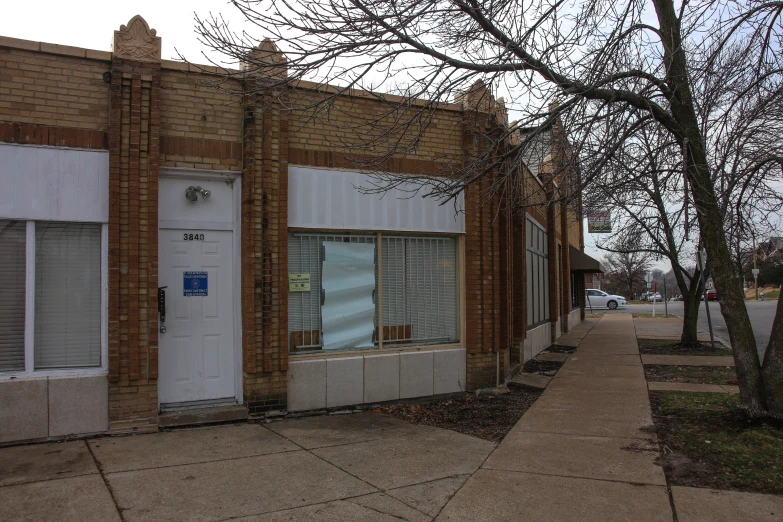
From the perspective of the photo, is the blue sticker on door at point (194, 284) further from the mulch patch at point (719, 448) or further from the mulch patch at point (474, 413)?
the mulch patch at point (719, 448)

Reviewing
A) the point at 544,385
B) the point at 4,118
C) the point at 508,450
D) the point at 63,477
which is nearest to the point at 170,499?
the point at 63,477

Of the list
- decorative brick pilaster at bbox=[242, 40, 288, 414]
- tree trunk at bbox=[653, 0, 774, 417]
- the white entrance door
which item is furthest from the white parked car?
the white entrance door

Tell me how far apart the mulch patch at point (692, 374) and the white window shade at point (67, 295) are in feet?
29.1

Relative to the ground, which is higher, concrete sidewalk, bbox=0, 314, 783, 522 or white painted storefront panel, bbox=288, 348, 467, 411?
white painted storefront panel, bbox=288, 348, 467, 411

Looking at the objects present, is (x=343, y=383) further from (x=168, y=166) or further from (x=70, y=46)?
(x=70, y=46)

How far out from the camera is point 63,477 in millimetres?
5160

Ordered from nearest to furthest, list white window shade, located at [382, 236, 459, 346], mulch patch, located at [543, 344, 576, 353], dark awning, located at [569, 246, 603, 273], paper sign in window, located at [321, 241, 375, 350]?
1. paper sign in window, located at [321, 241, 375, 350]
2. white window shade, located at [382, 236, 459, 346]
3. mulch patch, located at [543, 344, 576, 353]
4. dark awning, located at [569, 246, 603, 273]

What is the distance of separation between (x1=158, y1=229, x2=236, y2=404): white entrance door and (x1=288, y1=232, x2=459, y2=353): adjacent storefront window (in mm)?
843

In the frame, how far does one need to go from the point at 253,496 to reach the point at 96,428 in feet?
8.94

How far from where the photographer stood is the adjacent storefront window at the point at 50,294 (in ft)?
20.9

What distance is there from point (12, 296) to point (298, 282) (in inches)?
124

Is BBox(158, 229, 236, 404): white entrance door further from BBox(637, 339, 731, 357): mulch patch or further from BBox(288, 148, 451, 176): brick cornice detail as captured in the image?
BBox(637, 339, 731, 357): mulch patch

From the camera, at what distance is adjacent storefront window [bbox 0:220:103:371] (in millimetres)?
6371

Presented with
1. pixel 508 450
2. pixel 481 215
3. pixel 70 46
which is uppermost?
pixel 70 46
